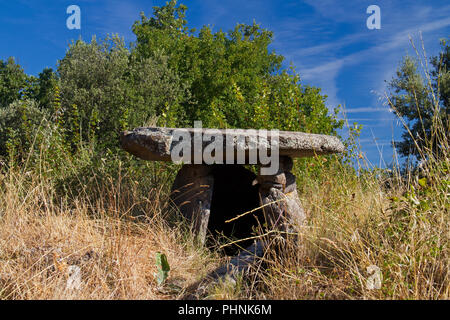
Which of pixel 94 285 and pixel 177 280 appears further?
pixel 177 280

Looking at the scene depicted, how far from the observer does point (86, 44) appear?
10773mm

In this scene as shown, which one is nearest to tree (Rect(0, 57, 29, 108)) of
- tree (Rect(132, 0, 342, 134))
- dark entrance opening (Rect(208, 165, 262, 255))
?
tree (Rect(132, 0, 342, 134))

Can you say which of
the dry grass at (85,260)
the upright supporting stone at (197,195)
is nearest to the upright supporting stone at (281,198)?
the upright supporting stone at (197,195)

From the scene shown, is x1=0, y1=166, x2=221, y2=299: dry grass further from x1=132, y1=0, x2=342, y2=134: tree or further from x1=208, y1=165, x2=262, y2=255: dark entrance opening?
x1=132, y1=0, x2=342, y2=134: tree

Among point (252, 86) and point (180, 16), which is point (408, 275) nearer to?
point (252, 86)

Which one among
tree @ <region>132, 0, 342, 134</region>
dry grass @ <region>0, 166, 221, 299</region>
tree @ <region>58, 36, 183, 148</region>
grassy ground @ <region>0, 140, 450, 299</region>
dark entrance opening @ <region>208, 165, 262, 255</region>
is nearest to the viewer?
grassy ground @ <region>0, 140, 450, 299</region>

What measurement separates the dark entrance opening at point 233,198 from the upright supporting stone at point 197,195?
117cm

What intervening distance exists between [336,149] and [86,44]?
7.86 meters

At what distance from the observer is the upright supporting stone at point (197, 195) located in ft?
17.2

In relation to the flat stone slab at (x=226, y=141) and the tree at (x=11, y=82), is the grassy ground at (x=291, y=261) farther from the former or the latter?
the tree at (x=11, y=82)

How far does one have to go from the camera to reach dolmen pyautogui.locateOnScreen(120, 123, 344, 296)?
4523 mm

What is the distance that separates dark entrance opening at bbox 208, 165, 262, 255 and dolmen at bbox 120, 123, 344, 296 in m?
0.65

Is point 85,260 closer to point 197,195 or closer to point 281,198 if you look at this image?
point 197,195

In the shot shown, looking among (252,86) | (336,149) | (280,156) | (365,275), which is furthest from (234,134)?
(252,86)
